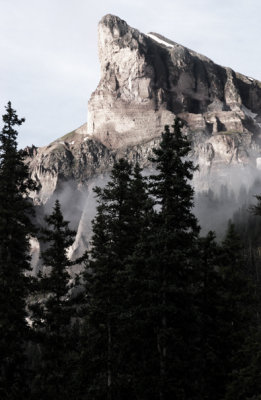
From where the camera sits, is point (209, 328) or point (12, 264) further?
point (209, 328)

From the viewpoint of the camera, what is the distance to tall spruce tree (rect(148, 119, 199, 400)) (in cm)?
2139

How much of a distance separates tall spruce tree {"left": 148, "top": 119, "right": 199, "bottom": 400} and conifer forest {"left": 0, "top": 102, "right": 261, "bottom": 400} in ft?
0.17

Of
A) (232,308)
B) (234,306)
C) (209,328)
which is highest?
(234,306)

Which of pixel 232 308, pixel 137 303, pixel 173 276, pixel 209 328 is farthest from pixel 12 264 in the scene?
pixel 232 308

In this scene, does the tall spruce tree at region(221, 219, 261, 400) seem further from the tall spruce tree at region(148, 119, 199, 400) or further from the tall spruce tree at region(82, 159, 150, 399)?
the tall spruce tree at region(82, 159, 150, 399)

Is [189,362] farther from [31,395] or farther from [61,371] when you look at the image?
[61,371]

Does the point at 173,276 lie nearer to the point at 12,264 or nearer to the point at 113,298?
the point at 113,298

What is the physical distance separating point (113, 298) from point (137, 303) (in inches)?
145

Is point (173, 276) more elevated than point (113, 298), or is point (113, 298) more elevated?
point (113, 298)

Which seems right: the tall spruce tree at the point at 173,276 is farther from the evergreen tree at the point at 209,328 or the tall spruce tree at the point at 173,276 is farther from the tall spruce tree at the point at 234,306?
the tall spruce tree at the point at 234,306

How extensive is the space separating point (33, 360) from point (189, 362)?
298ft

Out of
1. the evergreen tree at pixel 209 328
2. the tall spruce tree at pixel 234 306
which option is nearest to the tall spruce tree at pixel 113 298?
the evergreen tree at pixel 209 328

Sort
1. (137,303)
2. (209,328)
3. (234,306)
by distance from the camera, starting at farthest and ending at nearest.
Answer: (234,306) < (209,328) < (137,303)

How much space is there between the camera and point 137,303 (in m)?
23.2
